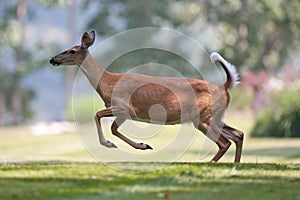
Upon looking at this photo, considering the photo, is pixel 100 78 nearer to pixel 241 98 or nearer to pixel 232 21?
pixel 241 98

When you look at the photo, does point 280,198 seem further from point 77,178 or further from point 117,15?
point 117,15

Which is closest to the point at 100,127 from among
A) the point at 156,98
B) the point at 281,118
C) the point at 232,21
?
the point at 156,98

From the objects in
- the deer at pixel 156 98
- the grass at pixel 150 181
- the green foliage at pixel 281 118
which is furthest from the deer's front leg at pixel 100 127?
the green foliage at pixel 281 118

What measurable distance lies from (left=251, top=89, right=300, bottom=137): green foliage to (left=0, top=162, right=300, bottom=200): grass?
1557 centimetres

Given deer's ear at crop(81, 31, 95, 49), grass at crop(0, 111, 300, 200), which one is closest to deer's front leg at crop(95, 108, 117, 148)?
grass at crop(0, 111, 300, 200)

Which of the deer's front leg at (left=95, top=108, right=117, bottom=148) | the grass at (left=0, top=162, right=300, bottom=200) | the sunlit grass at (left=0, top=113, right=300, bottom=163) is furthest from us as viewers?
the sunlit grass at (left=0, top=113, right=300, bottom=163)

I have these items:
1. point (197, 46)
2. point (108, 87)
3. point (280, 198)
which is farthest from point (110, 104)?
point (197, 46)

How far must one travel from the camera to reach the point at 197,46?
41.3 m

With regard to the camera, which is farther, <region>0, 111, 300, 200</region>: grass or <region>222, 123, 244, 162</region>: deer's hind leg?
<region>222, 123, 244, 162</region>: deer's hind leg

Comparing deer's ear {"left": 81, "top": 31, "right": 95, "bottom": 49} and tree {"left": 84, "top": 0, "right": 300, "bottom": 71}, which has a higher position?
tree {"left": 84, "top": 0, "right": 300, "bottom": 71}

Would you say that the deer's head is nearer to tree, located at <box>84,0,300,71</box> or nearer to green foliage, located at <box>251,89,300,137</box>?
green foliage, located at <box>251,89,300,137</box>

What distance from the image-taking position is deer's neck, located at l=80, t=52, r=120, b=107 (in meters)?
12.1

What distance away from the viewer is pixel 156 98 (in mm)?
12250

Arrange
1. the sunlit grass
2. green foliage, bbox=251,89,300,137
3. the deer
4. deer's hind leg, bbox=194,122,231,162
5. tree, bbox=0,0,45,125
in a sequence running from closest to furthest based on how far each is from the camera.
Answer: the deer → deer's hind leg, bbox=194,122,231,162 → the sunlit grass → green foliage, bbox=251,89,300,137 → tree, bbox=0,0,45,125
